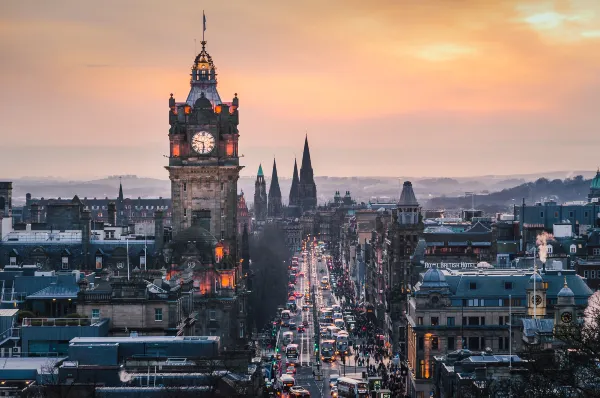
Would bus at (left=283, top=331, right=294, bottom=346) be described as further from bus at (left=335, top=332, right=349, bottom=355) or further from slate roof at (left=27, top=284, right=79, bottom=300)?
slate roof at (left=27, top=284, right=79, bottom=300)

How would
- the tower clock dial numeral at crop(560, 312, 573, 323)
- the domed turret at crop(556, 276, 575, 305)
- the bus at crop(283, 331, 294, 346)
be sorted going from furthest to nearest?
the bus at crop(283, 331, 294, 346) → the domed turret at crop(556, 276, 575, 305) → the tower clock dial numeral at crop(560, 312, 573, 323)

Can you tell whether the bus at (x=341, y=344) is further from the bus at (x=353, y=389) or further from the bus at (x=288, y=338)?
the bus at (x=353, y=389)

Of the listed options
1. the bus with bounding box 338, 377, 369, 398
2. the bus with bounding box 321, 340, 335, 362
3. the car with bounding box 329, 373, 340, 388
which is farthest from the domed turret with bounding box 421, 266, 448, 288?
the bus with bounding box 321, 340, 335, 362

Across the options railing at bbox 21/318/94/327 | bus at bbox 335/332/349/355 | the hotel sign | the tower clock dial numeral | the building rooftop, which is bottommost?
bus at bbox 335/332/349/355

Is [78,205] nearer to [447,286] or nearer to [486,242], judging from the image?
[486,242]

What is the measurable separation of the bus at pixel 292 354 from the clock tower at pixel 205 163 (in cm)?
1550

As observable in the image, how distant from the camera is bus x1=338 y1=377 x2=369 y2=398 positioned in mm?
131375

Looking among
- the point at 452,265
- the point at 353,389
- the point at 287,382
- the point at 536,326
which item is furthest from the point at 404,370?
the point at 536,326

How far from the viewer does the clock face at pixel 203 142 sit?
7239 inches

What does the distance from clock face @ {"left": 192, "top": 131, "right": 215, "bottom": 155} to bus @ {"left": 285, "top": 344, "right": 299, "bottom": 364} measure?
1060 inches

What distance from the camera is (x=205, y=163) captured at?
185 metres

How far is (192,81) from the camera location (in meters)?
192

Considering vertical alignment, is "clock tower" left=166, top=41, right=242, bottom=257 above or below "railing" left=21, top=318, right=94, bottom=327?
above

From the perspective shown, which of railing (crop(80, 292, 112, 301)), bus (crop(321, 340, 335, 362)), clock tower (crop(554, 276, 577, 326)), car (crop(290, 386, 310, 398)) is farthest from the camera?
bus (crop(321, 340, 335, 362))
